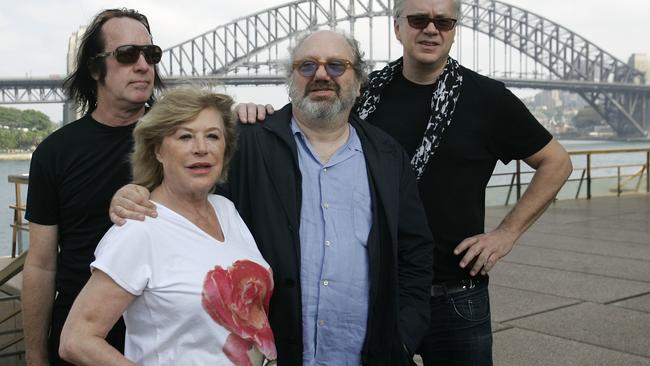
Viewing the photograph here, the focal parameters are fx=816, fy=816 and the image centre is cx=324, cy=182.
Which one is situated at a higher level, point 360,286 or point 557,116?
point 557,116

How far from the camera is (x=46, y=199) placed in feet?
7.10

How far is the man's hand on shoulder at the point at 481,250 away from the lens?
8.25ft

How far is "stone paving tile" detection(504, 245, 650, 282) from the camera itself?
6.39m

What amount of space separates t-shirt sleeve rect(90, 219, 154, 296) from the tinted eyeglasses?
70cm

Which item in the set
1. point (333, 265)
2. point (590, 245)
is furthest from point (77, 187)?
point (590, 245)

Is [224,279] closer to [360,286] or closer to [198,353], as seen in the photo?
[198,353]

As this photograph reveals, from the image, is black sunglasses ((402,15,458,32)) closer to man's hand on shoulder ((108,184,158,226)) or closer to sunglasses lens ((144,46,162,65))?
sunglasses lens ((144,46,162,65))

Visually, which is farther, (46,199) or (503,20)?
(503,20)

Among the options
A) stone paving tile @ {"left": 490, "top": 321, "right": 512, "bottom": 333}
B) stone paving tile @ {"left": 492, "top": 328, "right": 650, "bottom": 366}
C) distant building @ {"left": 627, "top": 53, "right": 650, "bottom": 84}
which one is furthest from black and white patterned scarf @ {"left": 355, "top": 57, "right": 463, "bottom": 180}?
distant building @ {"left": 627, "top": 53, "right": 650, "bottom": 84}

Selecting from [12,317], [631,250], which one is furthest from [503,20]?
[12,317]

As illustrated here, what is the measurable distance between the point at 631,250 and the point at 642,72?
72.5 metres

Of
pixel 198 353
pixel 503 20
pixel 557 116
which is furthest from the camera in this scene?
pixel 503 20

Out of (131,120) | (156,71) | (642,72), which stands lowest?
(131,120)

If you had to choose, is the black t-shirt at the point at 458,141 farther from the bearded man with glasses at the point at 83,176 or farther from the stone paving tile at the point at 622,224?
the stone paving tile at the point at 622,224
